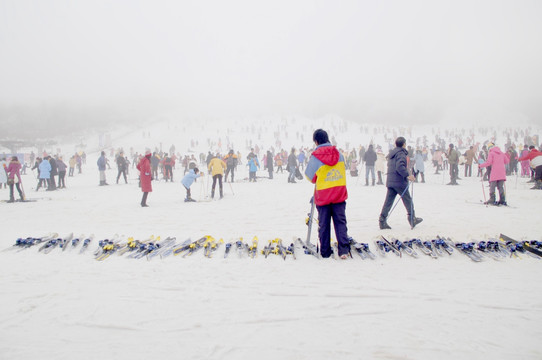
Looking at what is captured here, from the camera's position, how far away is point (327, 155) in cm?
413

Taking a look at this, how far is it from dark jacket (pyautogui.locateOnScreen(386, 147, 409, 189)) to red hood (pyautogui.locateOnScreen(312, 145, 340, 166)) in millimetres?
2268

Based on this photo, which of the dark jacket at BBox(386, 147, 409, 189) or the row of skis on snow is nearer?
the row of skis on snow

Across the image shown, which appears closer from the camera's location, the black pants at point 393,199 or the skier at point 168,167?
the black pants at point 393,199

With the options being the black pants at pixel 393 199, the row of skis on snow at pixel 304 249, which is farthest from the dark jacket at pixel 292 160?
the row of skis on snow at pixel 304 249

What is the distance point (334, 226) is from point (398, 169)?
8.23 ft

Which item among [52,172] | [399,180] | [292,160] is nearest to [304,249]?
[399,180]

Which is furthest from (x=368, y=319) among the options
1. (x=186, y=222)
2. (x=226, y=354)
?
(x=186, y=222)

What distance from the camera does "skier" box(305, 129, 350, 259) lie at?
162 inches

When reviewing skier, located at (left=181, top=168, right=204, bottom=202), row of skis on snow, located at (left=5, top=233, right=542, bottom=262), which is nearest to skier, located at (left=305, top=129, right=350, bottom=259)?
row of skis on snow, located at (left=5, top=233, right=542, bottom=262)

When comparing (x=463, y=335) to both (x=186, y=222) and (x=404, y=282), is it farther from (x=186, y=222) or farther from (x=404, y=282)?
(x=186, y=222)

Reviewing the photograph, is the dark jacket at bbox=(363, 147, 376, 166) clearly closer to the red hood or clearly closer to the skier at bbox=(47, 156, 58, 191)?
the red hood

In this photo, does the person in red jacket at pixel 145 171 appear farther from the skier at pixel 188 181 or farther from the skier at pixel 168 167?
the skier at pixel 168 167

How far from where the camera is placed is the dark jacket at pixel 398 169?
5764 millimetres

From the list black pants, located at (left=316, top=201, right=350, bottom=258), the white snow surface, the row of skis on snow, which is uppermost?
black pants, located at (left=316, top=201, right=350, bottom=258)
